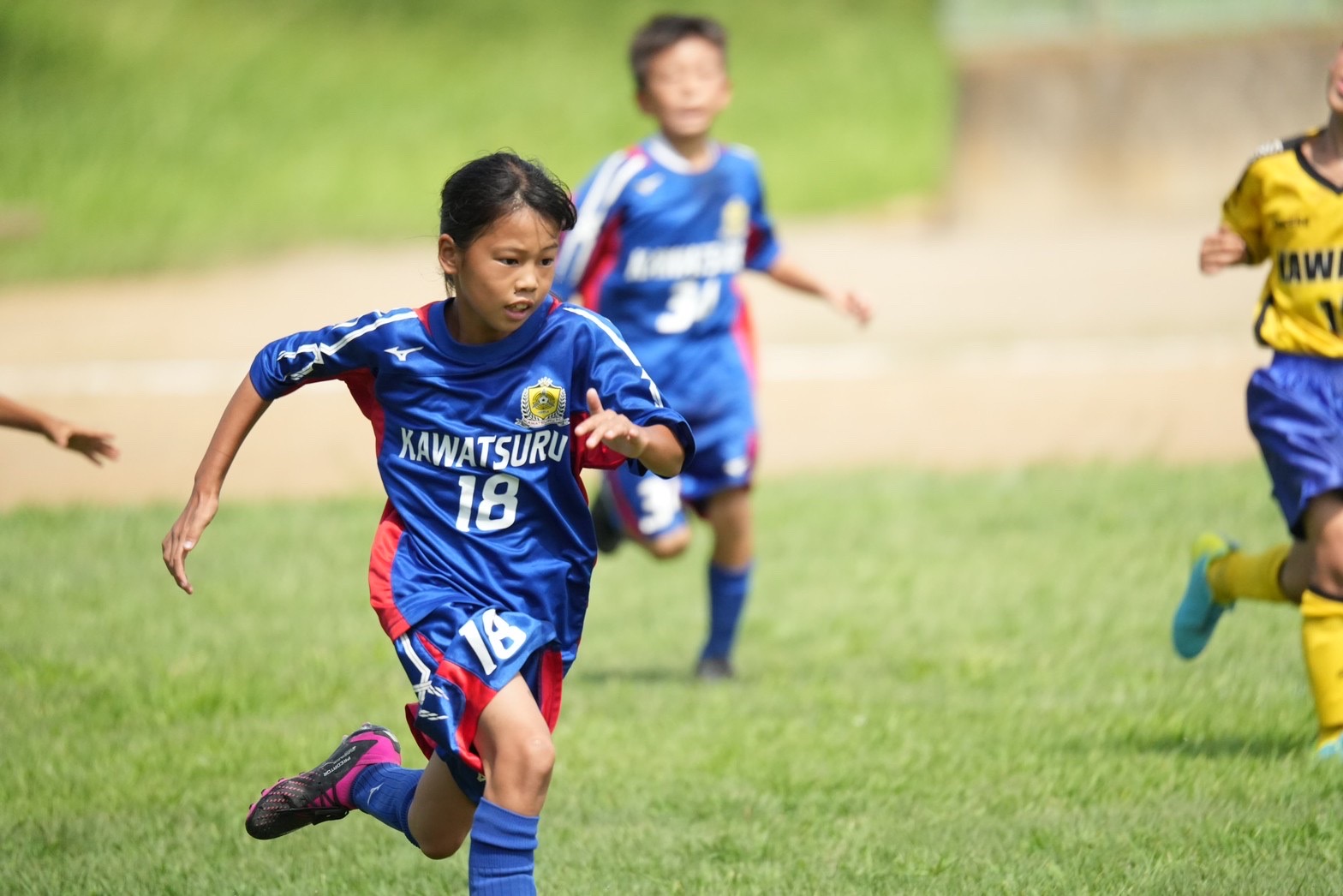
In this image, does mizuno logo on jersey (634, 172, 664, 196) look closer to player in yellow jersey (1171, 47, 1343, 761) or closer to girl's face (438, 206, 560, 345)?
player in yellow jersey (1171, 47, 1343, 761)

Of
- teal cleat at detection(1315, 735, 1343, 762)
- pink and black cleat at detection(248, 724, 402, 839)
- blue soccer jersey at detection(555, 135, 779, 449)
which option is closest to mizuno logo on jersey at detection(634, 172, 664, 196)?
blue soccer jersey at detection(555, 135, 779, 449)

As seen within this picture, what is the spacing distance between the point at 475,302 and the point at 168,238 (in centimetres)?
1422

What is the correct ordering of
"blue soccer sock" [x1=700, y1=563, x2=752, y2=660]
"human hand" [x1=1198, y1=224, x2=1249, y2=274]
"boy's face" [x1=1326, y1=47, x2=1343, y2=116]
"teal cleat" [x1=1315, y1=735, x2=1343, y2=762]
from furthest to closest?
"blue soccer sock" [x1=700, y1=563, x2=752, y2=660]
"human hand" [x1=1198, y1=224, x2=1249, y2=274]
"teal cleat" [x1=1315, y1=735, x2=1343, y2=762]
"boy's face" [x1=1326, y1=47, x2=1343, y2=116]

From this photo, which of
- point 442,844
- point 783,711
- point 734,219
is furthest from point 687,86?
point 442,844

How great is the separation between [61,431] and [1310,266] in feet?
10.8

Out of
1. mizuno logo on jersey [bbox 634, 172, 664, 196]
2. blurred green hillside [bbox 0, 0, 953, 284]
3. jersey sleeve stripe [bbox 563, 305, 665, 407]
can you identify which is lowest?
jersey sleeve stripe [bbox 563, 305, 665, 407]

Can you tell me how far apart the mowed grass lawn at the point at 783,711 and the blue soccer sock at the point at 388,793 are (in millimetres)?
314

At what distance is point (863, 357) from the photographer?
41.9ft

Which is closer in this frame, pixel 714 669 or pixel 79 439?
pixel 79 439

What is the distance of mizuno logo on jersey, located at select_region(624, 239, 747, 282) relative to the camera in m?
6.47

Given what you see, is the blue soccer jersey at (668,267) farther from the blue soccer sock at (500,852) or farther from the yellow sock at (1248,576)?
the blue soccer sock at (500,852)

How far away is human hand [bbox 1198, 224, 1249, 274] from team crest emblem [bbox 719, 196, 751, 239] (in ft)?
6.23

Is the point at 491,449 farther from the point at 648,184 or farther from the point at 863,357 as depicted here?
the point at 863,357

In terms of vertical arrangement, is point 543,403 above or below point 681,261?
below
